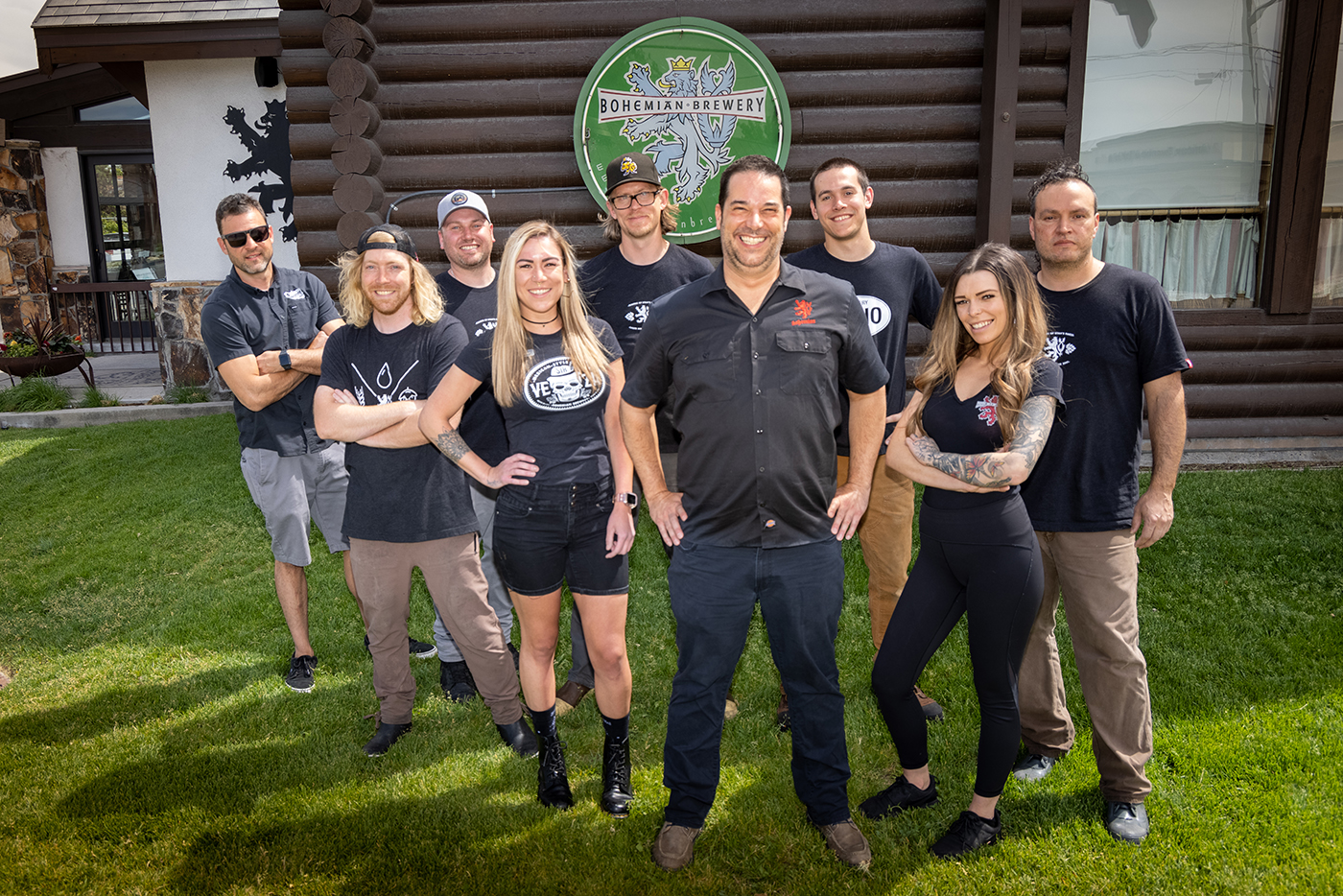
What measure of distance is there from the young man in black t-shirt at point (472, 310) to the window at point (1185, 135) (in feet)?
18.7

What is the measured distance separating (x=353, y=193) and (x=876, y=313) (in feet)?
13.5

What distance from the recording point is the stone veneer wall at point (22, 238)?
44.7ft

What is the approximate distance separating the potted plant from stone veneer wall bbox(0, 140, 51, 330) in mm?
2606

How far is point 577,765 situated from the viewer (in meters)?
3.59

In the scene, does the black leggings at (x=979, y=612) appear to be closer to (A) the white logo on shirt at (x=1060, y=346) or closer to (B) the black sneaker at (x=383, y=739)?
(A) the white logo on shirt at (x=1060, y=346)

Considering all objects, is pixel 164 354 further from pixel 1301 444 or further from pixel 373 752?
pixel 1301 444

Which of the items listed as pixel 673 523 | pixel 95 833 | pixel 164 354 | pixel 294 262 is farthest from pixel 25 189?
pixel 673 523

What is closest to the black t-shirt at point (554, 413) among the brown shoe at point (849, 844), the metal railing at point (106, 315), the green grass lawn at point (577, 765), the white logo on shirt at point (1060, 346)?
the green grass lawn at point (577, 765)

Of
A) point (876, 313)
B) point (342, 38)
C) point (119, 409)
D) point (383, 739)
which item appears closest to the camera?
point (876, 313)

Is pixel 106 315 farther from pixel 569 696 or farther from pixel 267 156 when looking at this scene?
pixel 569 696

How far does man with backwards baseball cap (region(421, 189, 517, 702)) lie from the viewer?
376 cm

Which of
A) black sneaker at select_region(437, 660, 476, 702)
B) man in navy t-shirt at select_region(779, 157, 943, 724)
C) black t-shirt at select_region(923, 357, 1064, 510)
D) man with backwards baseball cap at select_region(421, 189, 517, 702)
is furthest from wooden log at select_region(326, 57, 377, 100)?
black t-shirt at select_region(923, 357, 1064, 510)

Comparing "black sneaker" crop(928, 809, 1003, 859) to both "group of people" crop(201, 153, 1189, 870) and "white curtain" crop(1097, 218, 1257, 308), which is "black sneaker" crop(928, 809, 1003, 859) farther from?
"white curtain" crop(1097, 218, 1257, 308)

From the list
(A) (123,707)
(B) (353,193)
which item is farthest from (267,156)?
(A) (123,707)
